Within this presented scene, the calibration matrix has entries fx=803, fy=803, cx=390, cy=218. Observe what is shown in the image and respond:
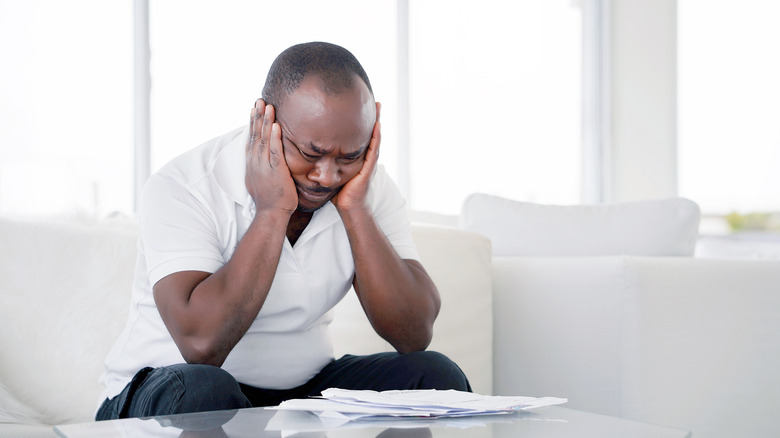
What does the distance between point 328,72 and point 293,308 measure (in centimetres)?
41

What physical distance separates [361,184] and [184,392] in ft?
1.67

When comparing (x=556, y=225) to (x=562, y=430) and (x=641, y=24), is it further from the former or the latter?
(x=641, y=24)

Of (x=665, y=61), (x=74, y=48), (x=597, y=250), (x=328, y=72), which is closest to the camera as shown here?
(x=328, y=72)

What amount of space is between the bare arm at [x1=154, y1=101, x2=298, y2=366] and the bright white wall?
418cm

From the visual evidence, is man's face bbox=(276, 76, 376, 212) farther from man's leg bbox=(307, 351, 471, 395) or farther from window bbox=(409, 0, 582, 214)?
window bbox=(409, 0, 582, 214)

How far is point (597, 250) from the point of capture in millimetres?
2260

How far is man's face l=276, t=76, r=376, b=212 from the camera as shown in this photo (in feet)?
4.24

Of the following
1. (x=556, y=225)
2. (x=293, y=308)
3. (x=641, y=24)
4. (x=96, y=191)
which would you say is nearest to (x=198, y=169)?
(x=293, y=308)

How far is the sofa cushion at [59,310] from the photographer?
5.55ft

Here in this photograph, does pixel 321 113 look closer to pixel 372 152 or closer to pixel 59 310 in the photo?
pixel 372 152

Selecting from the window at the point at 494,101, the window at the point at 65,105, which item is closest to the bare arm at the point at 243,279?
the window at the point at 65,105

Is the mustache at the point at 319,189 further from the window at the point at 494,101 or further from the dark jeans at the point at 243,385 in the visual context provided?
the window at the point at 494,101

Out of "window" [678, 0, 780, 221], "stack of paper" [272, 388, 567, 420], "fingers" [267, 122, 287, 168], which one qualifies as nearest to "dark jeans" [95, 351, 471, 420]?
"stack of paper" [272, 388, 567, 420]

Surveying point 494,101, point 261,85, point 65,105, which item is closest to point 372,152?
point 65,105
